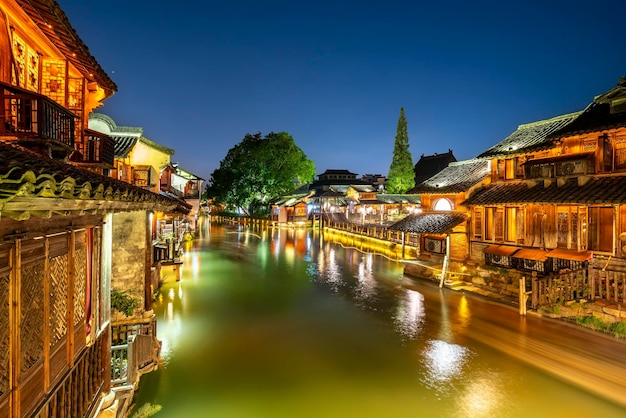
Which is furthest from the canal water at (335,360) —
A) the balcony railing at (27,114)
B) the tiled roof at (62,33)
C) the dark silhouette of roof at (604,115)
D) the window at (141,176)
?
the dark silhouette of roof at (604,115)

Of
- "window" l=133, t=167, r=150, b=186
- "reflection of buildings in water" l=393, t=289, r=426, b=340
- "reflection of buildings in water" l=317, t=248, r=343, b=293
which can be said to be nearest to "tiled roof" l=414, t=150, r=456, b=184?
"reflection of buildings in water" l=317, t=248, r=343, b=293

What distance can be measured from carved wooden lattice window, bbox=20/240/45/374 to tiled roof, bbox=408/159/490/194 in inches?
790

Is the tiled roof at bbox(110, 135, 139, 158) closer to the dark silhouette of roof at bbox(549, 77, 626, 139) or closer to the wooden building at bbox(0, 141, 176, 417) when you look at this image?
the wooden building at bbox(0, 141, 176, 417)

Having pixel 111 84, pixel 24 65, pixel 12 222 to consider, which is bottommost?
pixel 12 222

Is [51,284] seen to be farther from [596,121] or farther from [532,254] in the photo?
[596,121]

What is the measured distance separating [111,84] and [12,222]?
7431 millimetres

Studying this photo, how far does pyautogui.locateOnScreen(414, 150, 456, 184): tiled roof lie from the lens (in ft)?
208

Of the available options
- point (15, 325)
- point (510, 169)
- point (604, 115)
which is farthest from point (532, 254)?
point (15, 325)

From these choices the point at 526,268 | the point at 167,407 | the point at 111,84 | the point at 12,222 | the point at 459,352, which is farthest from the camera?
the point at 526,268

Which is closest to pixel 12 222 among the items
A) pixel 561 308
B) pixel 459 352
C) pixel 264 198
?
pixel 459 352

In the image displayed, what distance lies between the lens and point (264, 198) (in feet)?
203

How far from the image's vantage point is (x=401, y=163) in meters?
55.4

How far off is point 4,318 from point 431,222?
65.7 feet

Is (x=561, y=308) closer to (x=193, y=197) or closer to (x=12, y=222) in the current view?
(x=12, y=222)
